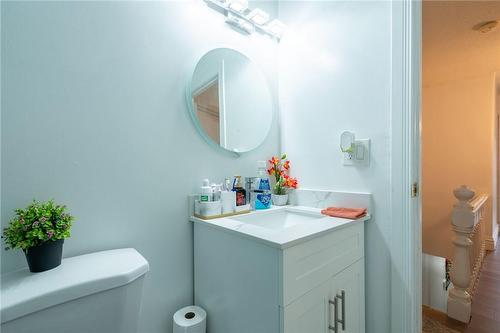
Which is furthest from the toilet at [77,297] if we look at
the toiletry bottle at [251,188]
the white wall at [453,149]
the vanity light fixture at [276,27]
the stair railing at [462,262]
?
the white wall at [453,149]

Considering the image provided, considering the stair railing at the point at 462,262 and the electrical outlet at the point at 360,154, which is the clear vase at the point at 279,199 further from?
the stair railing at the point at 462,262

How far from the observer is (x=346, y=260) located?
1.03 meters

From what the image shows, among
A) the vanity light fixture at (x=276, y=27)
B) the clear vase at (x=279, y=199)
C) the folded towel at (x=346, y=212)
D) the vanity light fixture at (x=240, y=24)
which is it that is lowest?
the folded towel at (x=346, y=212)

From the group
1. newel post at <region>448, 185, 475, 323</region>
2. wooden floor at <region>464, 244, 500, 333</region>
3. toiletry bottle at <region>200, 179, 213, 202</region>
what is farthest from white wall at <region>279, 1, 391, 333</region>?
wooden floor at <region>464, 244, 500, 333</region>

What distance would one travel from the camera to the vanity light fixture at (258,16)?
1.30 meters

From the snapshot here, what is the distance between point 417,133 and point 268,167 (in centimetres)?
78

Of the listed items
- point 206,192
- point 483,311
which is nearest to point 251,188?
point 206,192

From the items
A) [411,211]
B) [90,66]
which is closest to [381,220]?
[411,211]

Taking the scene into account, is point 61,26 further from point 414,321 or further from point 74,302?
point 414,321

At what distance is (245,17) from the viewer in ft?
4.34

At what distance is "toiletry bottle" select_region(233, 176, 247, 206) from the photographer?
125 centimetres

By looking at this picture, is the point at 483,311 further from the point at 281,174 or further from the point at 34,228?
the point at 34,228

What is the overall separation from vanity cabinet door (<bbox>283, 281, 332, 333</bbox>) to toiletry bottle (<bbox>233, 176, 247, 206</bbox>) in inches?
21.4

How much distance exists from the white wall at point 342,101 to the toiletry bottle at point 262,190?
225mm
